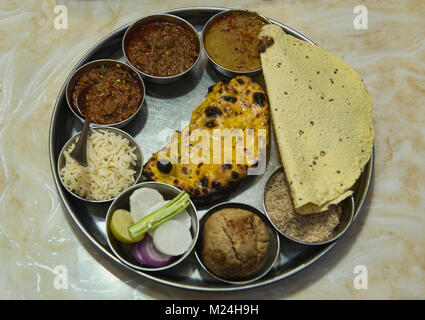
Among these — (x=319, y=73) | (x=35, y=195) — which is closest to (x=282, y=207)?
(x=319, y=73)

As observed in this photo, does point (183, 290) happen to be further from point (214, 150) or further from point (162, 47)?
point (162, 47)

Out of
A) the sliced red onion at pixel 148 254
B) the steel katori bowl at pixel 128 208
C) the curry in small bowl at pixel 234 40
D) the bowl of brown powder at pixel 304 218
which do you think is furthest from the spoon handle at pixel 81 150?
the bowl of brown powder at pixel 304 218

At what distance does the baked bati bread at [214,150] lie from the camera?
115 inches

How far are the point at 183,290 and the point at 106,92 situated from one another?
1674mm

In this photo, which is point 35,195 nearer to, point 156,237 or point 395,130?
point 156,237

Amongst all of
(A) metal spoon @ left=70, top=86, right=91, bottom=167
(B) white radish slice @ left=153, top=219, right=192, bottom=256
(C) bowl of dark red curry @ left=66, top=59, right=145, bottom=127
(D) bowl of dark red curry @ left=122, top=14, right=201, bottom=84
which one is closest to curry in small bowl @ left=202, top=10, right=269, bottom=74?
(D) bowl of dark red curry @ left=122, top=14, right=201, bottom=84

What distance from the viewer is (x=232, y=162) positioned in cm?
294

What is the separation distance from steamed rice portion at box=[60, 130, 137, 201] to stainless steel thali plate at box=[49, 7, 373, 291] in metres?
0.15

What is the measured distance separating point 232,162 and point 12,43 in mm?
2475

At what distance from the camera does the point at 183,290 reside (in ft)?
9.82

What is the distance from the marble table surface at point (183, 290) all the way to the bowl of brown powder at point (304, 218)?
31cm

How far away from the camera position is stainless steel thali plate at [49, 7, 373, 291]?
9.53 ft

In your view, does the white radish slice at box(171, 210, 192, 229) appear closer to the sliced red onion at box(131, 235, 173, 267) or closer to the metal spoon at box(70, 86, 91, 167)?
the sliced red onion at box(131, 235, 173, 267)

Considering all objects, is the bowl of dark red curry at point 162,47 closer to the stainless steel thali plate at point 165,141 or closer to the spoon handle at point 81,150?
the stainless steel thali plate at point 165,141
